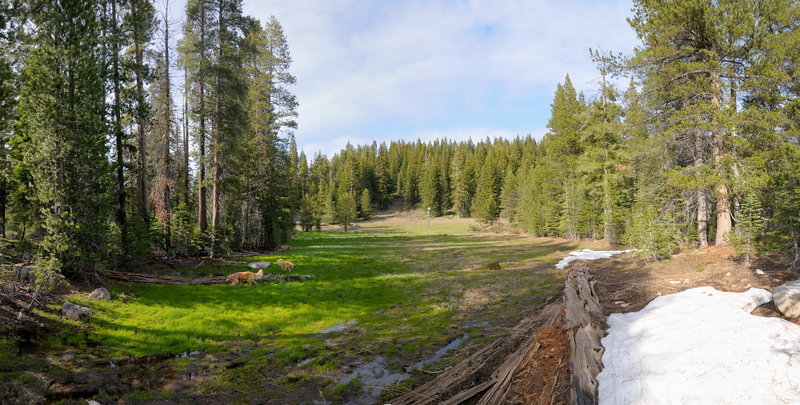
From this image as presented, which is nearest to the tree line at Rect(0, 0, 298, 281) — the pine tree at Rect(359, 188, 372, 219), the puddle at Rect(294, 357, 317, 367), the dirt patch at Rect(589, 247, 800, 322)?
the puddle at Rect(294, 357, 317, 367)

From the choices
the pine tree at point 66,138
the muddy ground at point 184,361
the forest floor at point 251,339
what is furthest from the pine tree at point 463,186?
the pine tree at point 66,138

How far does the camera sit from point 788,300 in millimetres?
6102

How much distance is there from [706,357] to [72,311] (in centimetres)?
1392

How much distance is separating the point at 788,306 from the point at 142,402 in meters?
11.3

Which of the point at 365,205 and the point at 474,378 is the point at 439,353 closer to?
the point at 474,378

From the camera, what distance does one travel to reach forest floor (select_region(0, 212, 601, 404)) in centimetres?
675

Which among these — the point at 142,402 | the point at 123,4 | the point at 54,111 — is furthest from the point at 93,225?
the point at 123,4

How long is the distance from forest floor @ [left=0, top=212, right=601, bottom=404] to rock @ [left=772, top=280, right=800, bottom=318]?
17.4 ft

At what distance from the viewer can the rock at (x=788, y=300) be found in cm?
597

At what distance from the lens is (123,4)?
1628 centimetres

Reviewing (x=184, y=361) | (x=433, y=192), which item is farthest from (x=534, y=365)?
(x=433, y=192)

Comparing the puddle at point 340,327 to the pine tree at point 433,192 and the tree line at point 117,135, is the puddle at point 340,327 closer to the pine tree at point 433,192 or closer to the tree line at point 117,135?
the tree line at point 117,135

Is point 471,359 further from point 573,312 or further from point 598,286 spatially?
point 598,286

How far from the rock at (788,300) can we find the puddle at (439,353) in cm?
607
